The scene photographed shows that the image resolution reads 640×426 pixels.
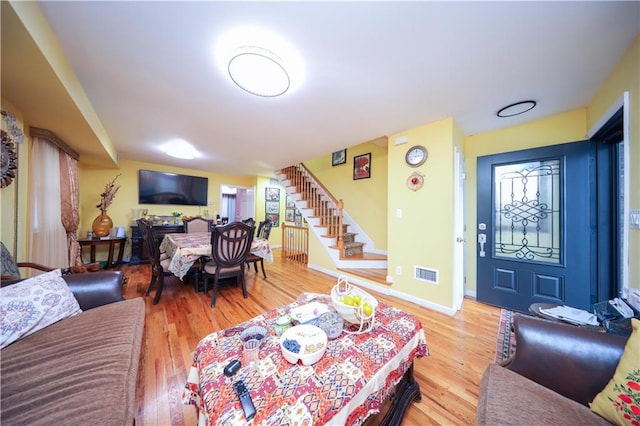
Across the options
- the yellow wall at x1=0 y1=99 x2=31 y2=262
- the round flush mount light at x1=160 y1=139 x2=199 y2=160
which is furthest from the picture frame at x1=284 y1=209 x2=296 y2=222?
the yellow wall at x1=0 y1=99 x2=31 y2=262

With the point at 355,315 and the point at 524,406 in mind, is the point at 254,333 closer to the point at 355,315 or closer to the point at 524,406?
the point at 355,315

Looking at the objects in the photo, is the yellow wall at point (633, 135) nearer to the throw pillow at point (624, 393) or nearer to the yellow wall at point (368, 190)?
the throw pillow at point (624, 393)

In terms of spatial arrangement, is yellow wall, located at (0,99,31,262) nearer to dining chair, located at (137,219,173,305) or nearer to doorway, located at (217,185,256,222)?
dining chair, located at (137,219,173,305)

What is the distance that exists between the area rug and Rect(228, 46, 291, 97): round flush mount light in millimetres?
2750

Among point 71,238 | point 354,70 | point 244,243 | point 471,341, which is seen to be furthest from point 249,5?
point 71,238

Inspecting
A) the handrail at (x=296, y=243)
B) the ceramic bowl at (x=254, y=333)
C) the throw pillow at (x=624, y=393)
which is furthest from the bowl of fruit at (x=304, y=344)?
the handrail at (x=296, y=243)

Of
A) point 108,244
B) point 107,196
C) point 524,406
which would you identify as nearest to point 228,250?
point 524,406

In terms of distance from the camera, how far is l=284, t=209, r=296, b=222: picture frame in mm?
6217

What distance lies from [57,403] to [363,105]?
269 cm

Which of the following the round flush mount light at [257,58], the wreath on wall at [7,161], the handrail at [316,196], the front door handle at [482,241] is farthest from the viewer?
the handrail at [316,196]

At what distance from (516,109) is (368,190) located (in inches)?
94.8

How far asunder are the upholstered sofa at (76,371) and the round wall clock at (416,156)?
301 centimetres

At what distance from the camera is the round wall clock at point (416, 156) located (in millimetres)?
2529

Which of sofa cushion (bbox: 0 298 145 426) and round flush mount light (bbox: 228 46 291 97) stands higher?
round flush mount light (bbox: 228 46 291 97)
